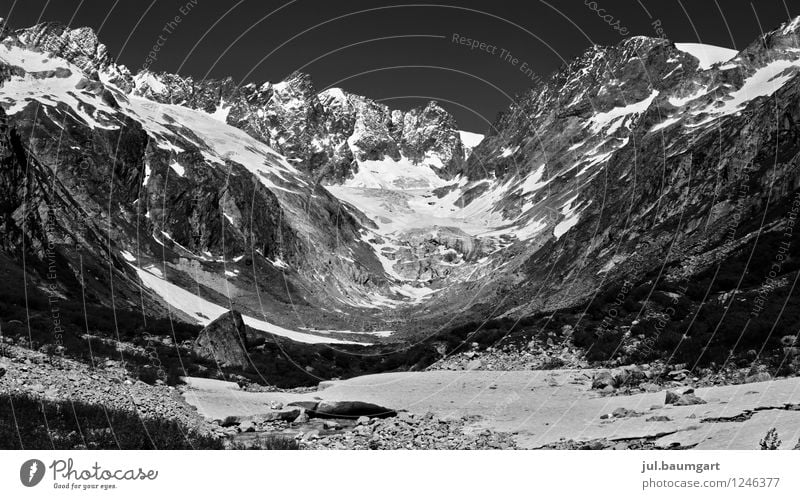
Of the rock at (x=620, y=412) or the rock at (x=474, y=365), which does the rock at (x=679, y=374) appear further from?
the rock at (x=474, y=365)

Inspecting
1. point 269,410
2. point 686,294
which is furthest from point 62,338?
point 686,294

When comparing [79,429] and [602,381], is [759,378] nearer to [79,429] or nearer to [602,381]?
[602,381]

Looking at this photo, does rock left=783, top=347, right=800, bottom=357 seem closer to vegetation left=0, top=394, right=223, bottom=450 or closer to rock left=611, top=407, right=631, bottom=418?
rock left=611, top=407, right=631, bottom=418

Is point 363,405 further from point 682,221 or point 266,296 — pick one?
point 266,296

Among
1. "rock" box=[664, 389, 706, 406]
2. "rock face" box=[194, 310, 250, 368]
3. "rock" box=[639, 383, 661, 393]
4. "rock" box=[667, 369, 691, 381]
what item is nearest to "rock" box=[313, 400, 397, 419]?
"rock" box=[664, 389, 706, 406]

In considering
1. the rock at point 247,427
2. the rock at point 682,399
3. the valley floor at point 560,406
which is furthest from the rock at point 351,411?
the rock at point 682,399
